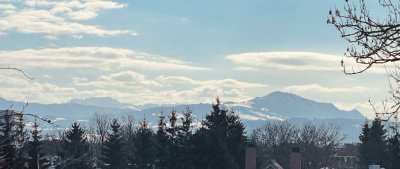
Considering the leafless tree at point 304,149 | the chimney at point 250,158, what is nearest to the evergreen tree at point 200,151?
the chimney at point 250,158

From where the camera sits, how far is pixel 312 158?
83812mm

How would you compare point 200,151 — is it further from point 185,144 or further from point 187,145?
point 185,144

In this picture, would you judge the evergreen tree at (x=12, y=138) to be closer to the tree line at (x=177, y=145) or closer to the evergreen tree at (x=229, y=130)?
the tree line at (x=177, y=145)

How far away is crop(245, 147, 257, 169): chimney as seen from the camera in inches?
2003

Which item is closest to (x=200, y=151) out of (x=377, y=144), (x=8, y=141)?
(x=377, y=144)

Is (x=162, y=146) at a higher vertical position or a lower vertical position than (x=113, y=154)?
higher

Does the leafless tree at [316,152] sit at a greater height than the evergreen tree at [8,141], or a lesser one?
lesser

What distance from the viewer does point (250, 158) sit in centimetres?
5088

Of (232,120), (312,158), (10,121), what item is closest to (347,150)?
(312,158)

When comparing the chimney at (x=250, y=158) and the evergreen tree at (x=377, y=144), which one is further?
the evergreen tree at (x=377, y=144)

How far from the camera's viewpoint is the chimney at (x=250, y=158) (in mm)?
50875

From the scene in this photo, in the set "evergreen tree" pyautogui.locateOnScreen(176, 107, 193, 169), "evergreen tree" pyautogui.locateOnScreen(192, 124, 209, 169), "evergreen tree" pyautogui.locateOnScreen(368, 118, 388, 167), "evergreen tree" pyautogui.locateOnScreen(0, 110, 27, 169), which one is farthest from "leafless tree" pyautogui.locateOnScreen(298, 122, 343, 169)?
"evergreen tree" pyautogui.locateOnScreen(0, 110, 27, 169)

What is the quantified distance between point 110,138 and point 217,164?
55.0 ft

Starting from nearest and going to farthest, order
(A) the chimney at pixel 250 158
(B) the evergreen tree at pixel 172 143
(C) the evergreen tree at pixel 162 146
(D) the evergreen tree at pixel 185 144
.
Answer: (D) the evergreen tree at pixel 185 144, (A) the chimney at pixel 250 158, (B) the evergreen tree at pixel 172 143, (C) the evergreen tree at pixel 162 146
